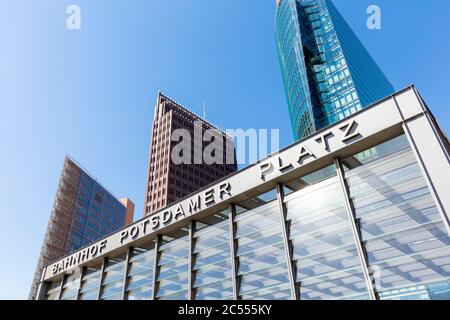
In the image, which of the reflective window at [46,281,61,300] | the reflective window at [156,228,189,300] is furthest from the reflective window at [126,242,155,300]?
the reflective window at [46,281,61,300]

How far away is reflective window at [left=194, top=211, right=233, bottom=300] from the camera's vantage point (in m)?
15.6

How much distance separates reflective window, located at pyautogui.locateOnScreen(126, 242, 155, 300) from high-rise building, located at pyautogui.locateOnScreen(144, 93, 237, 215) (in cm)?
9849

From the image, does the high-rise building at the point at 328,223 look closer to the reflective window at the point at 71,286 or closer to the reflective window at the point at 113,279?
the reflective window at the point at 113,279

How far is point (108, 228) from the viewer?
465ft

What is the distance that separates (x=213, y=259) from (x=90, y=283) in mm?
10576

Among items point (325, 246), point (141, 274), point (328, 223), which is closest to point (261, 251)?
point (325, 246)

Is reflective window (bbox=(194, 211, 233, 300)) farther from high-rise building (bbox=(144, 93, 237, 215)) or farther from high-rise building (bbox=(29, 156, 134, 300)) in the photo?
high-rise building (bbox=(144, 93, 237, 215))

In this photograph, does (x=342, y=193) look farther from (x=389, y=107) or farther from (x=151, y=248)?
(x=151, y=248)

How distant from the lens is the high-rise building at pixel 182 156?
124375 mm

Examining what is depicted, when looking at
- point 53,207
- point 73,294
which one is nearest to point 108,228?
point 53,207

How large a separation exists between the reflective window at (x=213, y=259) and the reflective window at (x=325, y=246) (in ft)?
12.0

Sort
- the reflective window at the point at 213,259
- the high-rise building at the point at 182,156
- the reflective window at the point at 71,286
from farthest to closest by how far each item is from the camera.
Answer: the high-rise building at the point at 182,156 → the reflective window at the point at 71,286 → the reflective window at the point at 213,259

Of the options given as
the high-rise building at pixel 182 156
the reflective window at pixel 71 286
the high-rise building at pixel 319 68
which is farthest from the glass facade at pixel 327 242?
the high-rise building at pixel 182 156

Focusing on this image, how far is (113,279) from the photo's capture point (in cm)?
2086
